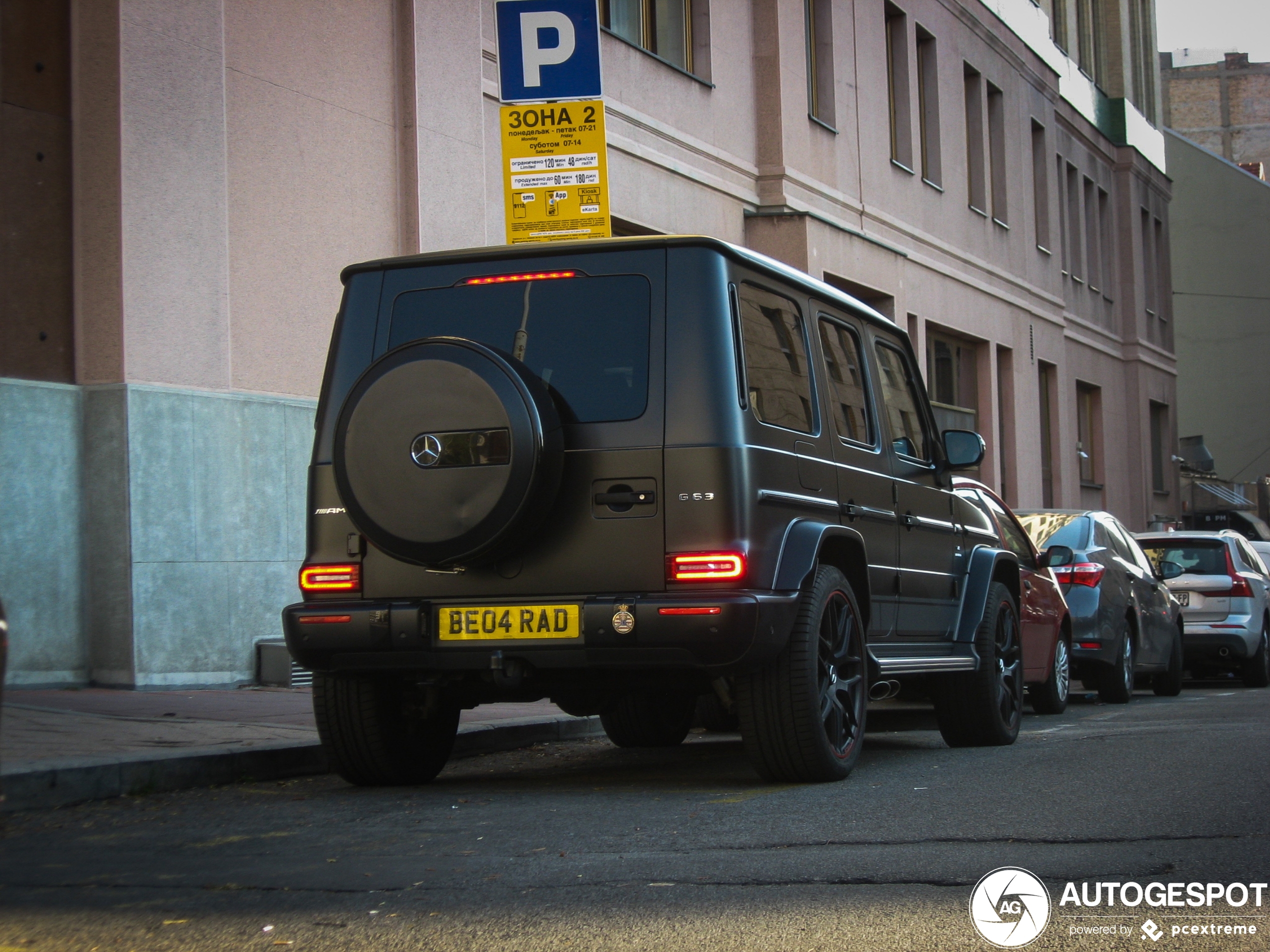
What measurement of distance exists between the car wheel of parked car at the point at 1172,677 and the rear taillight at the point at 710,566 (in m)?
9.73

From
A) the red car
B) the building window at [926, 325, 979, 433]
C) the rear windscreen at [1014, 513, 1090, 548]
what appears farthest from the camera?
the building window at [926, 325, 979, 433]

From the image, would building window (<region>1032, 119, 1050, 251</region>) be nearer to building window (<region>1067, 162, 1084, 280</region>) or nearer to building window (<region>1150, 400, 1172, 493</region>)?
building window (<region>1067, 162, 1084, 280</region>)

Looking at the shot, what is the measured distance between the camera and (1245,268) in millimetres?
54750

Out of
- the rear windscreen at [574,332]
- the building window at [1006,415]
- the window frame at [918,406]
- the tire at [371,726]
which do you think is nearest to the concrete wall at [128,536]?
the tire at [371,726]

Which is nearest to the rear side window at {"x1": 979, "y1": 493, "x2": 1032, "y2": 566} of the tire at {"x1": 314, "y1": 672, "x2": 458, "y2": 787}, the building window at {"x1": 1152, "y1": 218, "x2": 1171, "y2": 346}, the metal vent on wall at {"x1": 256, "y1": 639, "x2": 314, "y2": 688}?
the metal vent on wall at {"x1": 256, "y1": 639, "x2": 314, "y2": 688}

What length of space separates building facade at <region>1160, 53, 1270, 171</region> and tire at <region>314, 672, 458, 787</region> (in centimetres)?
6808

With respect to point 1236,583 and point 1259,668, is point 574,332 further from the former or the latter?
point 1259,668

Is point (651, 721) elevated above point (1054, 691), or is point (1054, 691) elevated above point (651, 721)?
point (651, 721)

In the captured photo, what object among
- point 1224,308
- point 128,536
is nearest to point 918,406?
point 128,536

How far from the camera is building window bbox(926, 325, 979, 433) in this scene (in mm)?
25609

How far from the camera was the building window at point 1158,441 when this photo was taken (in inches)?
1531

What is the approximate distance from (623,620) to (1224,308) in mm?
52690

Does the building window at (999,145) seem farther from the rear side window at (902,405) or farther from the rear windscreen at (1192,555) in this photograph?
the rear side window at (902,405)

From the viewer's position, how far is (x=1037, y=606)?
37.2 ft
